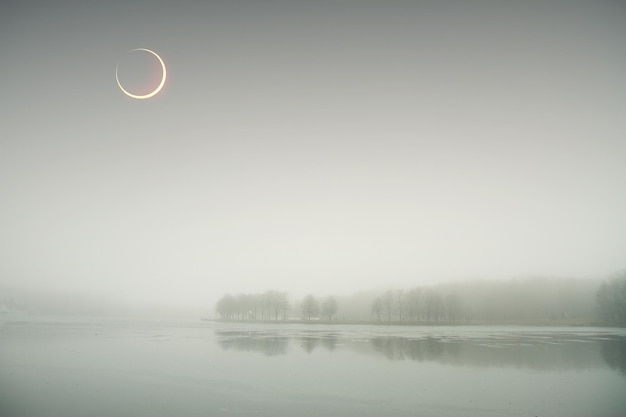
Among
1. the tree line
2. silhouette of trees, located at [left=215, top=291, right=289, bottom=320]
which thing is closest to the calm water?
the tree line

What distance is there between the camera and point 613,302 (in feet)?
348

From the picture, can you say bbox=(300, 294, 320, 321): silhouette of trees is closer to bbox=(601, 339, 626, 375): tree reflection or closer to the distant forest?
the distant forest

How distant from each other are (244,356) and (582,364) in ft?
93.5

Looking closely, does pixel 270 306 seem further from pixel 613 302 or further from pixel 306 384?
pixel 306 384

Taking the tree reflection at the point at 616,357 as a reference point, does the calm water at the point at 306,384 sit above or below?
above

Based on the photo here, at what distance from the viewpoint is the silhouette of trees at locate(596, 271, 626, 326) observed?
10429cm

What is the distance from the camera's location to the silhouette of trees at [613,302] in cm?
10429

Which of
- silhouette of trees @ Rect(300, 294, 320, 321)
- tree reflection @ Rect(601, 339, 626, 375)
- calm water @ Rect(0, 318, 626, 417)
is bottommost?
silhouette of trees @ Rect(300, 294, 320, 321)

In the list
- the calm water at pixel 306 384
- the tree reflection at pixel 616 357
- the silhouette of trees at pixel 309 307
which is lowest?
the silhouette of trees at pixel 309 307

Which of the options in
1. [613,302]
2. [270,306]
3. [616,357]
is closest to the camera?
[616,357]

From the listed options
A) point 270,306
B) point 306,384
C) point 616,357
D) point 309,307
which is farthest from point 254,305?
point 306,384

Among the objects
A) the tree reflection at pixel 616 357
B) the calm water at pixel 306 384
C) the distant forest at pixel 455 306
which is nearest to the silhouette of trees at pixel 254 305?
the distant forest at pixel 455 306

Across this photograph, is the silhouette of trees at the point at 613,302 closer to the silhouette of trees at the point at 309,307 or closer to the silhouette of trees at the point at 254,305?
the silhouette of trees at the point at 309,307

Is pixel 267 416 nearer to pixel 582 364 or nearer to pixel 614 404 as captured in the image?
pixel 614 404
